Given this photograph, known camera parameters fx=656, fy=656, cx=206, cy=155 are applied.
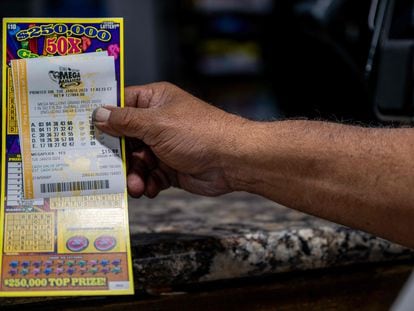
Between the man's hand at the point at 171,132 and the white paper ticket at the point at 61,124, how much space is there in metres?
0.04

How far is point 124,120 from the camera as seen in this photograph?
1.00m

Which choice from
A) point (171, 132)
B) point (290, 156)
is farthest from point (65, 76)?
point (290, 156)

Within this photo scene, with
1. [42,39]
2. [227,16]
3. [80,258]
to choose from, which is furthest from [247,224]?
[227,16]

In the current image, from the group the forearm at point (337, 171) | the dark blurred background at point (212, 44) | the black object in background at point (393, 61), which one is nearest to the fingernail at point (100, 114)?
the forearm at point (337, 171)

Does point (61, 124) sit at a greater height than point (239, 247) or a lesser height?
greater

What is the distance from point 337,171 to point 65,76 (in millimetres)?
434

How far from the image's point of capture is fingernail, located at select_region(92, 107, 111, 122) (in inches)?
38.9

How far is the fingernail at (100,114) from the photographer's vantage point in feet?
3.24

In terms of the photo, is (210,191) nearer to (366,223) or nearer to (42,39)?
(366,223)

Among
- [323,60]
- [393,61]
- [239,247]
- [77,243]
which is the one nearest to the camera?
[77,243]

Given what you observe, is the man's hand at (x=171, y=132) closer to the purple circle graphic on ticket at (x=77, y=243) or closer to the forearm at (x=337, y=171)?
the forearm at (x=337, y=171)

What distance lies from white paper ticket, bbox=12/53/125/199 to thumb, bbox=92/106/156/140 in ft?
0.07

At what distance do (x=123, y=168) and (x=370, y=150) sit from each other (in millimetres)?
377

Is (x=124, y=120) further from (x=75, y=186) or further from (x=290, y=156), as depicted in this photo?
(x=290, y=156)
